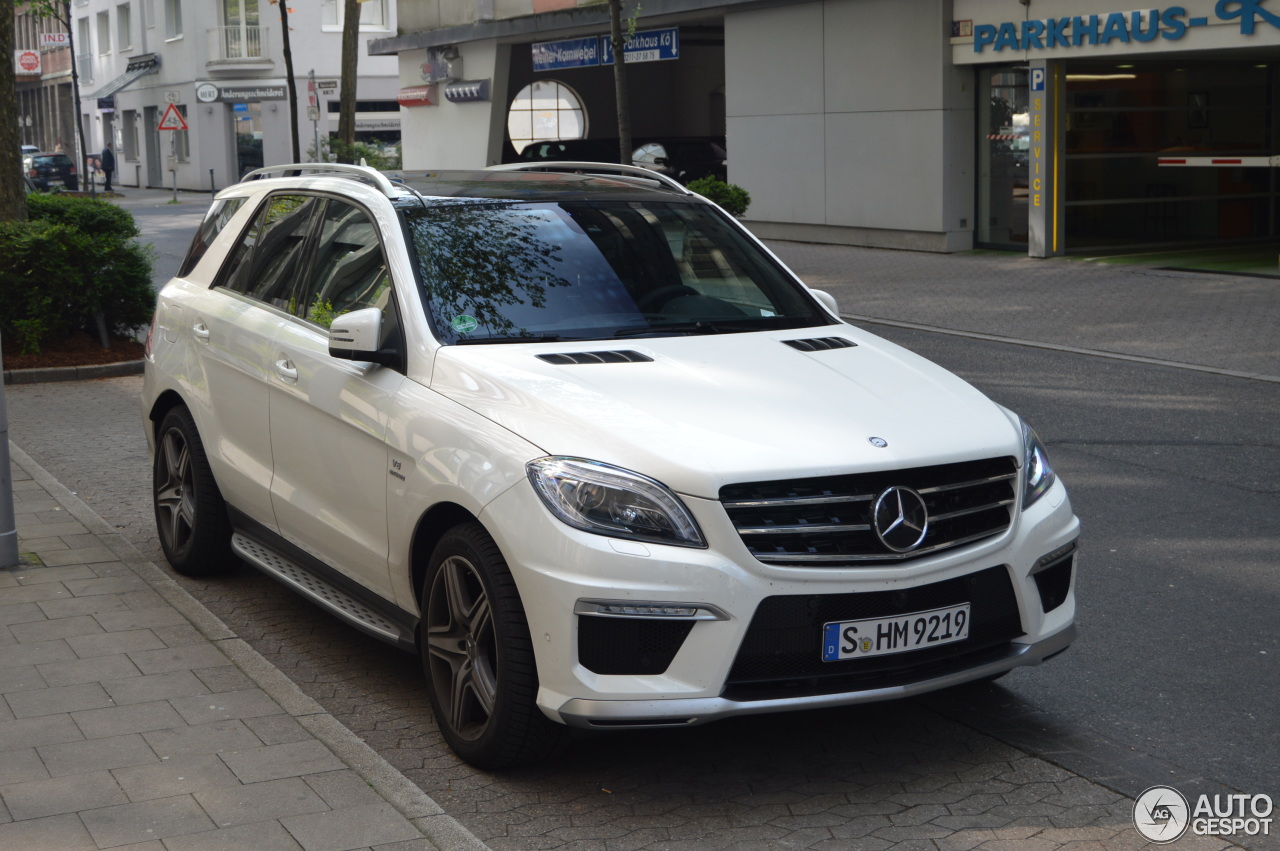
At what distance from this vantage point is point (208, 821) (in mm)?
3820

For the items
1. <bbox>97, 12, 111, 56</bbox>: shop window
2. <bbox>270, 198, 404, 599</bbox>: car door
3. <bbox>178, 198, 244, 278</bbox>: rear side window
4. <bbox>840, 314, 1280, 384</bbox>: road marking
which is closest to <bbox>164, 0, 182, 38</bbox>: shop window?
<bbox>97, 12, 111, 56</bbox>: shop window

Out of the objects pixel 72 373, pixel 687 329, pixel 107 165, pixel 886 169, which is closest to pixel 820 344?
pixel 687 329

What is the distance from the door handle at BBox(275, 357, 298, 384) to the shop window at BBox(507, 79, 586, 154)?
119ft

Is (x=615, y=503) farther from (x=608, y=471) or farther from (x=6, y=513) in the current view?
(x=6, y=513)

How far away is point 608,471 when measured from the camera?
12.7ft

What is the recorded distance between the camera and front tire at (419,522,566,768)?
3.99 m

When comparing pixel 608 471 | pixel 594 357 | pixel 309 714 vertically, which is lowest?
pixel 309 714

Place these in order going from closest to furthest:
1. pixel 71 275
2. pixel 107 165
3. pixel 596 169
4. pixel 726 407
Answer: pixel 726 407, pixel 596 169, pixel 71 275, pixel 107 165

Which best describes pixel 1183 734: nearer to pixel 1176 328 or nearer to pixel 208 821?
pixel 208 821

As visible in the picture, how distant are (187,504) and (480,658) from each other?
261 centimetres

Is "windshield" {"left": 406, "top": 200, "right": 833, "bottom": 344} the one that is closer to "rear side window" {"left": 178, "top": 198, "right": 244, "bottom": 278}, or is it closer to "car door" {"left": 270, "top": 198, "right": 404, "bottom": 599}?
"car door" {"left": 270, "top": 198, "right": 404, "bottom": 599}

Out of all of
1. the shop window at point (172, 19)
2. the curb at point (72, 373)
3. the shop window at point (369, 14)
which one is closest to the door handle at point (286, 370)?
the curb at point (72, 373)

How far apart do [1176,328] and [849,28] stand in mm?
10694

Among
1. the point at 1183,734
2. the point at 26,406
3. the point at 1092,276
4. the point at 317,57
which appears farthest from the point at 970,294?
the point at 317,57
